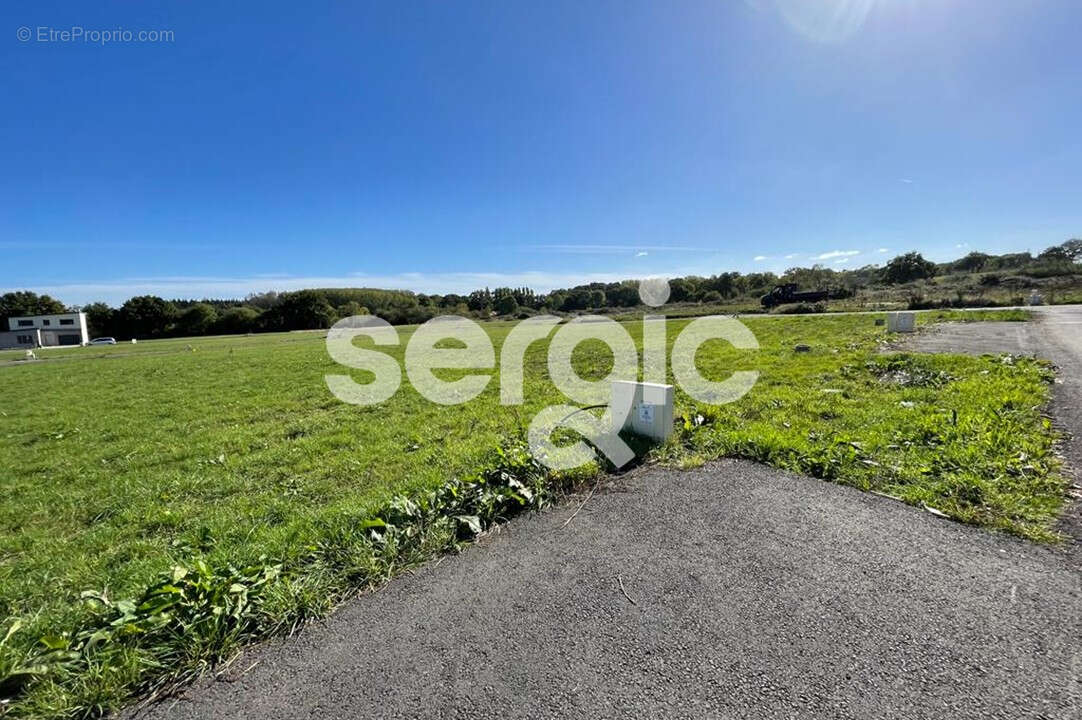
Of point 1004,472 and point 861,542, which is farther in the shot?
point 1004,472

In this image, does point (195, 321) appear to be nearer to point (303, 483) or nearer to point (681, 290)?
point (681, 290)

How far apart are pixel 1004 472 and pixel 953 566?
182 centimetres

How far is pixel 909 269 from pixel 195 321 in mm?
118461

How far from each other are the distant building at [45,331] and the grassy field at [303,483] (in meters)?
91.0

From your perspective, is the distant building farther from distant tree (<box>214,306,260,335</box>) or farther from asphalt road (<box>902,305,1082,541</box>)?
asphalt road (<box>902,305,1082,541</box>)

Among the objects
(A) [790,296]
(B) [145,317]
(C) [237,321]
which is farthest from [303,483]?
(B) [145,317]

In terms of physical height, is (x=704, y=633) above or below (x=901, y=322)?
below

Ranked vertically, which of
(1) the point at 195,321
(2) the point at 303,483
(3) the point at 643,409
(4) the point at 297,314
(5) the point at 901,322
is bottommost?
(2) the point at 303,483

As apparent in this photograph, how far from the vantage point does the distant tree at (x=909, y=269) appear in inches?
2424

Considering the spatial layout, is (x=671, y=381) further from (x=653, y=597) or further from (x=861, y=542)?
(x=653, y=597)

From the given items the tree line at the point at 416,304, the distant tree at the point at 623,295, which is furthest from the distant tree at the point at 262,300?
the distant tree at the point at 623,295

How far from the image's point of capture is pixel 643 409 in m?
4.76

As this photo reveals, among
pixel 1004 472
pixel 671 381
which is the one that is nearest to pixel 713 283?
pixel 671 381

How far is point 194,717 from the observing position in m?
1.74
